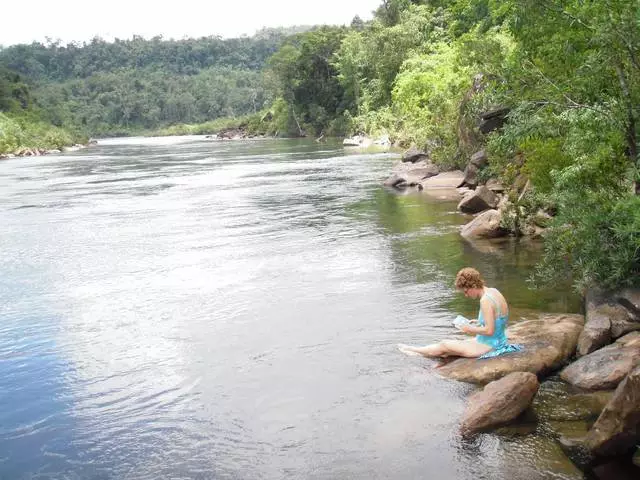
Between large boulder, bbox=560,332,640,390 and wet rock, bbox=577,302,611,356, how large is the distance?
34 cm

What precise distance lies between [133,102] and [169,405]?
183m

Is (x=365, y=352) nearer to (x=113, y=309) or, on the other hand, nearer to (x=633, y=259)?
(x=633, y=259)

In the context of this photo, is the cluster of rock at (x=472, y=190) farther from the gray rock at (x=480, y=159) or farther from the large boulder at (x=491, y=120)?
the large boulder at (x=491, y=120)

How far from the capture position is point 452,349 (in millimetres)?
10852

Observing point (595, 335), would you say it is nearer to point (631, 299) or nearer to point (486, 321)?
point (631, 299)

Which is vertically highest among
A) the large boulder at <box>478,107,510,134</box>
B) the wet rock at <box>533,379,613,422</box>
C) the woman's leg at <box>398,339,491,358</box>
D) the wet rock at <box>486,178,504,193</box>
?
the large boulder at <box>478,107,510,134</box>

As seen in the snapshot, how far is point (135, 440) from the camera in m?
9.02

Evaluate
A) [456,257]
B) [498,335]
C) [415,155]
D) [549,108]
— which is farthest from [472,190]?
[498,335]

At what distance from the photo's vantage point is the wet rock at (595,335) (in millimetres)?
10500

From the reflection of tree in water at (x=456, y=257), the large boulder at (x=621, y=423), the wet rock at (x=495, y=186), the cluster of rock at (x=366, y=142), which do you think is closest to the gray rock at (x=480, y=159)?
the wet rock at (x=495, y=186)

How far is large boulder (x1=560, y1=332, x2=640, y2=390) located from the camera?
930 cm

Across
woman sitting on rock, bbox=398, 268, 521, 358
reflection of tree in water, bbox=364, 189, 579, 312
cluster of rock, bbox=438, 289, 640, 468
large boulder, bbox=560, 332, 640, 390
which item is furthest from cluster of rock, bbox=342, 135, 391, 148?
large boulder, bbox=560, 332, 640, 390

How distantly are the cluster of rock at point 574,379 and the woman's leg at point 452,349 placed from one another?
5.8 inches

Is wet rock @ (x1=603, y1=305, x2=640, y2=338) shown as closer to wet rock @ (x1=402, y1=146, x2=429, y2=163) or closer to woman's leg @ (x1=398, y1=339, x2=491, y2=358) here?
woman's leg @ (x1=398, y1=339, x2=491, y2=358)
